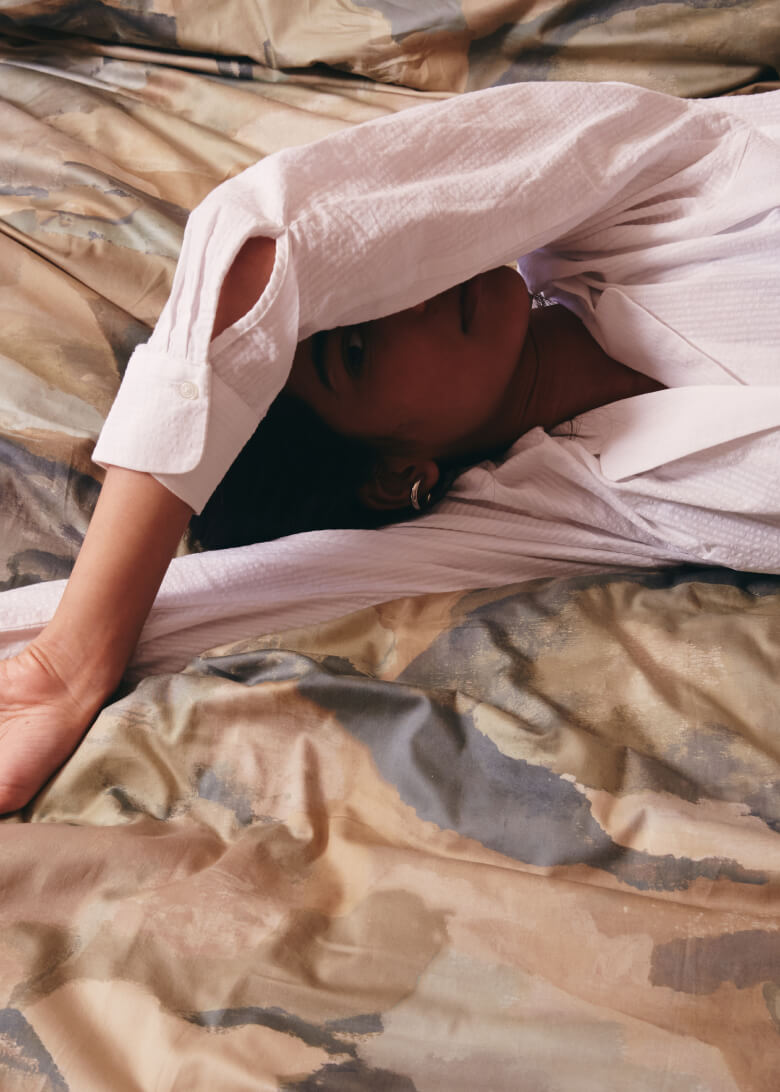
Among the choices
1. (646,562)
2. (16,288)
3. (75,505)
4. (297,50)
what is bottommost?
(646,562)

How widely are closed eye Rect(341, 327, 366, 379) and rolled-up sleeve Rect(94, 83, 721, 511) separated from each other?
0.07m

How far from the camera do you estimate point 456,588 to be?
2.89 ft

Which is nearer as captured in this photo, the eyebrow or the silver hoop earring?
the eyebrow

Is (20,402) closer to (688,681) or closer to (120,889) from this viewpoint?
(120,889)

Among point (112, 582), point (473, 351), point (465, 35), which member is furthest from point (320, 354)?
point (465, 35)

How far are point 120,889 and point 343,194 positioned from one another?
1.64ft

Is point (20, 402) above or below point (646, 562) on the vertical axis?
above

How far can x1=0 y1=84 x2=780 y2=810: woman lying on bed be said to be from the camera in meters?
0.64

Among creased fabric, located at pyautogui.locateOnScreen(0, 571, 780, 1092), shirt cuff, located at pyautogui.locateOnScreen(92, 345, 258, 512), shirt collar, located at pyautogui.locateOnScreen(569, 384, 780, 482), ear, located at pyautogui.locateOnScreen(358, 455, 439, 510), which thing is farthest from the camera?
ear, located at pyautogui.locateOnScreen(358, 455, 439, 510)

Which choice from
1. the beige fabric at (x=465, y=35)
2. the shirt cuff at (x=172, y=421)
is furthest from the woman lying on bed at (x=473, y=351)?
the beige fabric at (x=465, y=35)

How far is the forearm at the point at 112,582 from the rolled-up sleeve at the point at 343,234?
0.9 inches

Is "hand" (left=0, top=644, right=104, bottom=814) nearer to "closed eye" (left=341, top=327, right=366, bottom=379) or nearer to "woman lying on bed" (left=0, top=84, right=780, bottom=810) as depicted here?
"woman lying on bed" (left=0, top=84, right=780, bottom=810)

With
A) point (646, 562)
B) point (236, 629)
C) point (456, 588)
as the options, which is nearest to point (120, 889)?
point (236, 629)

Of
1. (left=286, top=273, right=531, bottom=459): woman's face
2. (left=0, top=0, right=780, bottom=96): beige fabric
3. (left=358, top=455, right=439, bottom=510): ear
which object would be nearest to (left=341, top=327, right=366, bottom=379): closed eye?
(left=286, top=273, right=531, bottom=459): woman's face
